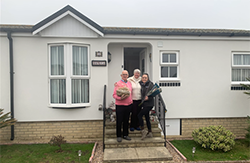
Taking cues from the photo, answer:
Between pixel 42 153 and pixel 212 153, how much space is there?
4598 mm

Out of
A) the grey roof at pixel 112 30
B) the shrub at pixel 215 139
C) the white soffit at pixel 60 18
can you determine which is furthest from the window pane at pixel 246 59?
the white soffit at pixel 60 18

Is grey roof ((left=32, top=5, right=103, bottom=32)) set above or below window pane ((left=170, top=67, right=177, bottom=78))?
above

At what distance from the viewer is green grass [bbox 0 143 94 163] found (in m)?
3.99

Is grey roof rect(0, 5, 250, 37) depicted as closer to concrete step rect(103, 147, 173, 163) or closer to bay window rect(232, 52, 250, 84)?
bay window rect(232, 52, 250, 84)

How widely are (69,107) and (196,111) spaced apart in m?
4.32

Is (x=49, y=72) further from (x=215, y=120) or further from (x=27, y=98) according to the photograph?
(x=215, y=120)

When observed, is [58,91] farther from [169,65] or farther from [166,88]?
[169,65]

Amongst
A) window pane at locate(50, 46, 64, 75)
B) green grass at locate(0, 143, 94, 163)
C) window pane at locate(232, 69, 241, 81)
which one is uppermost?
window pane at locate(50, 46, 64, 75)

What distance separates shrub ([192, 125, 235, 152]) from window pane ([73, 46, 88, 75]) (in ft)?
13.3

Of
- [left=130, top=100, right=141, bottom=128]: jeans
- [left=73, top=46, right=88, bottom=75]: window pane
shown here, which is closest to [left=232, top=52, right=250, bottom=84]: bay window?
[left=130, top=100, right=141, bottom=128]: jeans

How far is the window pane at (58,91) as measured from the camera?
522 cm

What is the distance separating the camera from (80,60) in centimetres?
530

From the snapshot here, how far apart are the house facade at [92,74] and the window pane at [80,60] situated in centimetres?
3

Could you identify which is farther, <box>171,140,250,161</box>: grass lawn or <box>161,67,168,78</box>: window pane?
<box>161,67,168,78</box>: window pane
